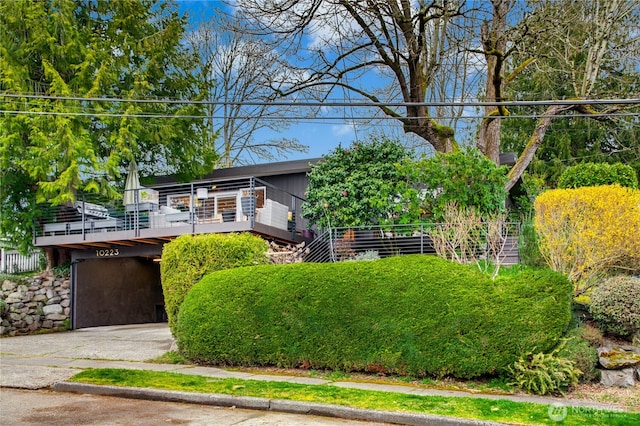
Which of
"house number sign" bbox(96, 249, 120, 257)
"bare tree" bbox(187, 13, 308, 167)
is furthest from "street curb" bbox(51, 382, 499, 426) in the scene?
"bare tree" bbox(187, 13, 308, 167)

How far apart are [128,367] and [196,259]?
8.45 feet

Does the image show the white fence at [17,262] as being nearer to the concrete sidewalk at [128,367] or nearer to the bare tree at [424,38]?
the concrete sidewalk at [128,367]

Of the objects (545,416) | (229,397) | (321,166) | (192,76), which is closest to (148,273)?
(192,76)

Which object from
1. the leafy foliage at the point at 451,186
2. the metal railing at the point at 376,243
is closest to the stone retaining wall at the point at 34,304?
the metal railing at the point at 376,243

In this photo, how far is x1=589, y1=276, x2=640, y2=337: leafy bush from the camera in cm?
1016

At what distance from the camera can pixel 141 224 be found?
813 inches

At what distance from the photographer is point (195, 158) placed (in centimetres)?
2538

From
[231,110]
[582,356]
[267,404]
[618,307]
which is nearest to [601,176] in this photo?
[618,307]

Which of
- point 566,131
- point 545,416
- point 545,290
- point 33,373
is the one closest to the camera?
point 545,416

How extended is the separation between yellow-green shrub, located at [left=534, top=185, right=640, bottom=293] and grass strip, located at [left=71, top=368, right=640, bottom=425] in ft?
14.7

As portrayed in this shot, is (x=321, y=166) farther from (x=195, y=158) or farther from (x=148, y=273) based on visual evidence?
(x=148, y=273)

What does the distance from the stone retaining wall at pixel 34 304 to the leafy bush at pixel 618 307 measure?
58.4ft

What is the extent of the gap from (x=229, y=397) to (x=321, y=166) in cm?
1183

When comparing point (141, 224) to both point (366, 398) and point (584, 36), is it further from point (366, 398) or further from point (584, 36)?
point (584, 36)
